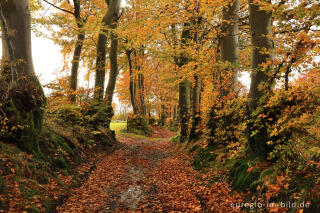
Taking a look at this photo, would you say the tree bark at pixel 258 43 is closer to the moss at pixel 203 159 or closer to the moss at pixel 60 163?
the moss at pixel 203 159

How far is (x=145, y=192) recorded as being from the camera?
19.6 feet

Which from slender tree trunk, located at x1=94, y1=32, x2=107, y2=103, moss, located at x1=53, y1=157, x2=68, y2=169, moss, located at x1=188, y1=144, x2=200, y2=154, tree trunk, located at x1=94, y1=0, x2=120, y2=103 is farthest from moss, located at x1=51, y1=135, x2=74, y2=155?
moss, located at x1=188, y1=144, x2=200, y2=154

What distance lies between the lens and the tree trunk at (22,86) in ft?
19.1

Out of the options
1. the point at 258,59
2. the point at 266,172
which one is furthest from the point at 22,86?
the point at 266,172

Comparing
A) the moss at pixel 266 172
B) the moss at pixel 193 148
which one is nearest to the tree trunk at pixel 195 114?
the moss at pixel 193 148

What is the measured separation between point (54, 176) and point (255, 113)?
5754 mm

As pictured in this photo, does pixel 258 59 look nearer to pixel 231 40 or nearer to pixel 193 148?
pixel 231 40

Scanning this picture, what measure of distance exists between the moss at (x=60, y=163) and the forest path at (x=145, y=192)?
91 centimetres

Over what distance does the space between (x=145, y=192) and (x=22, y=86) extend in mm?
4724

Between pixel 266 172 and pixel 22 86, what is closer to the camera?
pixel 266 172

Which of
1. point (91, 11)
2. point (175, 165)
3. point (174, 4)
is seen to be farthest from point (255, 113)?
point (91, 11)

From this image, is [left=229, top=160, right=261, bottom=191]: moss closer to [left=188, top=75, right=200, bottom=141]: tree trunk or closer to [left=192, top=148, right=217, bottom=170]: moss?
[left=192, top=148, right=217, bottom=170]: moss

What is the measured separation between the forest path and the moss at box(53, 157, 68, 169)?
3.00 ft

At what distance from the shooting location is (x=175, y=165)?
921 cm
